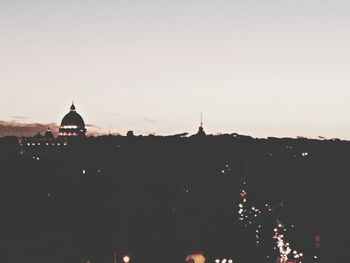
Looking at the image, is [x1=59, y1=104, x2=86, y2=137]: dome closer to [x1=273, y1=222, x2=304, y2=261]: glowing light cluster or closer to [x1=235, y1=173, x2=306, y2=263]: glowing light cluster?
[x1=235, y1=173, x2=306, y2=263]: glowing light cluster

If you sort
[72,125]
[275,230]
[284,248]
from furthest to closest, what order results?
[72,125] → [275,230] → [284,248]

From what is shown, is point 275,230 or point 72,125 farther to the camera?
point 72,125

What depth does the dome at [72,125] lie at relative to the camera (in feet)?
561

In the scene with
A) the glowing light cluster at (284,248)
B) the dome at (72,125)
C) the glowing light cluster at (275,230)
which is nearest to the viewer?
the glowing light cluster at (284,248)

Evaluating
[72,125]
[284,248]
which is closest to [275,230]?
[284,248]

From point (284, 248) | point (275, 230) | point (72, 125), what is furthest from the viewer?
point (72, 125)

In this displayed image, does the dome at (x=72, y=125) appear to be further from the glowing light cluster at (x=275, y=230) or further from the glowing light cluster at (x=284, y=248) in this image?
the glowing light cluster at (x=284, y=248)

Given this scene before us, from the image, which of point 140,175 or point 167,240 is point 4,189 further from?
point 140,175

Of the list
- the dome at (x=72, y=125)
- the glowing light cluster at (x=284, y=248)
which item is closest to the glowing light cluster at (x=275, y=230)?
the glowing light cluster at (x=284, y=248)

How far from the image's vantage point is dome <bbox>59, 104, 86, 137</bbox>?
171 meters

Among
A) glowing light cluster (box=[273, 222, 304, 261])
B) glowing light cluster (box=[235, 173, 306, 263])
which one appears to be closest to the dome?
glowing light cluster (box=[235, 173, 306, 263])

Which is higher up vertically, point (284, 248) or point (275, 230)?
point (275, 230)

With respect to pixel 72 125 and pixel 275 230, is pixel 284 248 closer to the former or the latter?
pixel 275 230

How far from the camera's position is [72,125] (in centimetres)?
17350
